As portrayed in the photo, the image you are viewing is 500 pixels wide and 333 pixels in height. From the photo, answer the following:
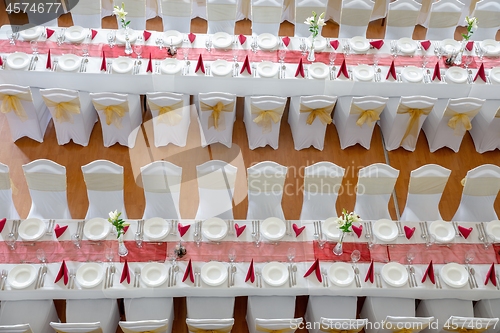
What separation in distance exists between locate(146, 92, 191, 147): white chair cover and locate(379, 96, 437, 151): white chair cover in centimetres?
267

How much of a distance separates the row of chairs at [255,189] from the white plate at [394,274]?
1059 millimetres

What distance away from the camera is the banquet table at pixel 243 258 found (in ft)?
17.8

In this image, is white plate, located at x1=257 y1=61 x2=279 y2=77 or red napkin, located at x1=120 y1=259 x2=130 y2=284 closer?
red napkin, located at x1=120 y1=259 x2=130 y2=284

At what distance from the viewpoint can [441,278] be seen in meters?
5.57

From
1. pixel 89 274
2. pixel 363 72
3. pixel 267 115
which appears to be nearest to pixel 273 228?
pixel 89 274

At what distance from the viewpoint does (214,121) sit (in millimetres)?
7457

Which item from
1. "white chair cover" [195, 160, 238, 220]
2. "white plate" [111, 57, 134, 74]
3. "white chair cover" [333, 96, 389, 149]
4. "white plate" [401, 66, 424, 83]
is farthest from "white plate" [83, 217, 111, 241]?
"white plate" [401, 66, 424, 83]

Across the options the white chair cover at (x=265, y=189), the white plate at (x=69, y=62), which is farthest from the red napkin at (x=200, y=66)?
the white chair cover at (x=265, y=189)

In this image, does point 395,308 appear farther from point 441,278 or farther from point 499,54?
point 499,54

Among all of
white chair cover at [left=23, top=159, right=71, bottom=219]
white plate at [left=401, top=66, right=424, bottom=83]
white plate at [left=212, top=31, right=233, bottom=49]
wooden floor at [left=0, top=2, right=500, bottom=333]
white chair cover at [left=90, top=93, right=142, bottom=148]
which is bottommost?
white chair cover at [left=23, top=159, right=71, bottom=219]

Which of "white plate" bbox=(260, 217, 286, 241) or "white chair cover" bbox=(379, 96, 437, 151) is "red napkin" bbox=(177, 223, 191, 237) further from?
"white chair cover" bbox=(379, 96, 437, 151)

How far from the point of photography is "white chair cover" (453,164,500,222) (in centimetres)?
640

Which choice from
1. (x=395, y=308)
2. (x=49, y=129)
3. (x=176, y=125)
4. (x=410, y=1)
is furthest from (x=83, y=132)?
(x=410, y=1)

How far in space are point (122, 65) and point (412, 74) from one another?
12.2 feet
